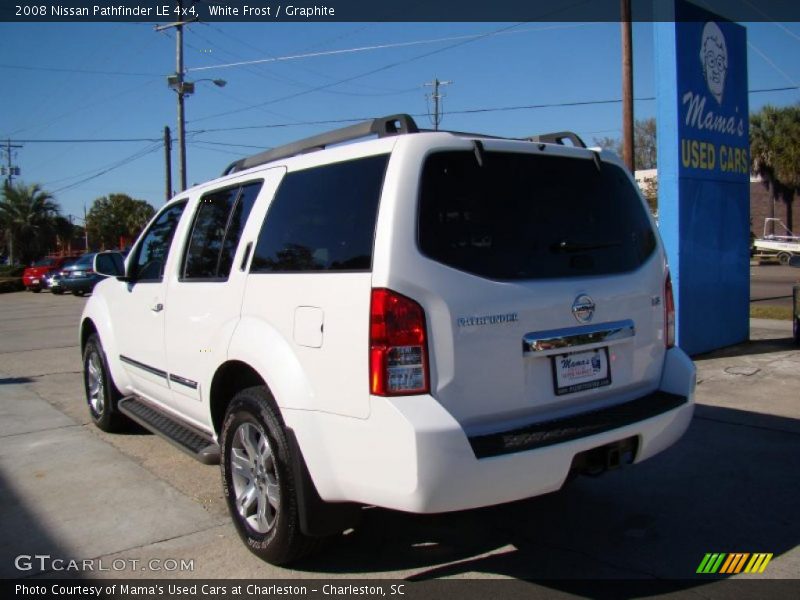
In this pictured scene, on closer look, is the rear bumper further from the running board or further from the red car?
the red car

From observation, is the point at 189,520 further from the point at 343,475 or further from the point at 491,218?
the point at 491,218

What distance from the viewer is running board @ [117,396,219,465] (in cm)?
402

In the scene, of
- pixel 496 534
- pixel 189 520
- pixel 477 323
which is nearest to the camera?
pixel 477 323

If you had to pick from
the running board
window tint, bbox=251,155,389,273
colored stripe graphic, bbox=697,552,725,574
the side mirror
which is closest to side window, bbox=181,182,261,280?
window tint, bbox=251,155,389,273

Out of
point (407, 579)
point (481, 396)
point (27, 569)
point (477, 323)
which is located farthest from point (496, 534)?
point (27, 569)

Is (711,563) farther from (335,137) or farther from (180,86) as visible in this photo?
(180,86)

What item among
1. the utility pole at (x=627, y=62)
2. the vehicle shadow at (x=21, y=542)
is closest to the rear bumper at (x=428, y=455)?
the vehicle shadow at (x=21, y=542)

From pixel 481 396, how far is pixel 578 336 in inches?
24.2

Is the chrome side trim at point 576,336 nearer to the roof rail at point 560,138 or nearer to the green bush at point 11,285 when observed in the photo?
the roof rail at point 560,138

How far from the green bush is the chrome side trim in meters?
38.0

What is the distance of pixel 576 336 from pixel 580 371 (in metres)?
0.18

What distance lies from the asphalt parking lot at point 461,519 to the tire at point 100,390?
14cm

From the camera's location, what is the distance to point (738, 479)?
15.4 feet

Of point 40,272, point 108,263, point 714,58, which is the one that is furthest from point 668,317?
point 40,272
